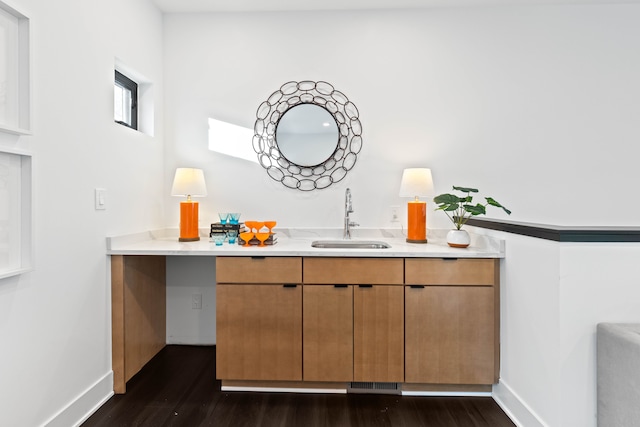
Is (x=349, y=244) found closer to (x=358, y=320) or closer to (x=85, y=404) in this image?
(x=358, y=320)

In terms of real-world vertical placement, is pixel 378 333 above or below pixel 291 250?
below

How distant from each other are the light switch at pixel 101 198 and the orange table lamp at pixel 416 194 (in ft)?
6.11

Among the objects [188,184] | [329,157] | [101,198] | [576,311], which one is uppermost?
[329,157]

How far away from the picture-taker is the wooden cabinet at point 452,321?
1959 mm

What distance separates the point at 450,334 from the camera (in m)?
1.96

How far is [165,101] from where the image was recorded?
2.71 m

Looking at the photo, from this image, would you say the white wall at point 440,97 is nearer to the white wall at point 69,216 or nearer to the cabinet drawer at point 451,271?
the white wall at point 69,216

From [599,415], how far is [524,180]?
1653 millimetres

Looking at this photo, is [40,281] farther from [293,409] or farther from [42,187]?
[293,409]

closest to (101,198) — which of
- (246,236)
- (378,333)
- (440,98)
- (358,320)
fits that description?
(246,236)

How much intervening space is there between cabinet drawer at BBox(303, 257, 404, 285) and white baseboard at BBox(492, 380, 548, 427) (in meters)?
0.79

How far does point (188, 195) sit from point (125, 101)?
79cm

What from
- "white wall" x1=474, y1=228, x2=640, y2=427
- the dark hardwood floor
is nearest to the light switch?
the dark hardwood floor

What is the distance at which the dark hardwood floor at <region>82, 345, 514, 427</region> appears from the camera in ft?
5.82
